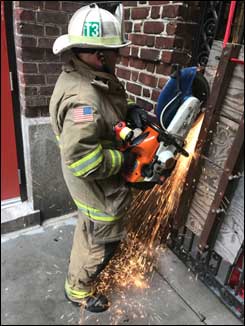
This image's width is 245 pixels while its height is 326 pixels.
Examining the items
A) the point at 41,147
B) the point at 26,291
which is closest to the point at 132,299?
the point at 26,291

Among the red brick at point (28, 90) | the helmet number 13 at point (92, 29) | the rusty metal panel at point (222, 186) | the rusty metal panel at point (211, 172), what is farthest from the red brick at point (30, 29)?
the rusty metal panel at point (222, 186)

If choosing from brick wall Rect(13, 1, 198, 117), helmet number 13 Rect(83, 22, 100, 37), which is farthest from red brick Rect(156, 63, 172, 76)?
helmet number 13 Rect(83, 22, 100, 37)

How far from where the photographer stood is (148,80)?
8.25ft

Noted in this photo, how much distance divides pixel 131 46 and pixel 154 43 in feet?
1.01

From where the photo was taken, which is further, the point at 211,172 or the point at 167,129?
the point at 211,172

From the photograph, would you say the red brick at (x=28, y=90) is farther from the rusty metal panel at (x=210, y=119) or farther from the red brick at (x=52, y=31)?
the rusty metal panel at (x=210, y=119)

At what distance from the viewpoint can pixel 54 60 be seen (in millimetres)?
2781

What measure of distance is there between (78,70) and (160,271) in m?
1.97

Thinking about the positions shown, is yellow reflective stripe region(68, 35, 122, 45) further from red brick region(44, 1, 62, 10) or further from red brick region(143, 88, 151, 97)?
red brick region(44, 1, 62, 10)

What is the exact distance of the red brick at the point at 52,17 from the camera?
2578mm

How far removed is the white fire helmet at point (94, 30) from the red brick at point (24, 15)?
1.01 metres

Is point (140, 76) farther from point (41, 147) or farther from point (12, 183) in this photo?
point (12, 183)

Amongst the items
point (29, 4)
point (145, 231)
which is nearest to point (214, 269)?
point (145, 231)

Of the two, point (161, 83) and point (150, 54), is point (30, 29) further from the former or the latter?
point (161, 83)
